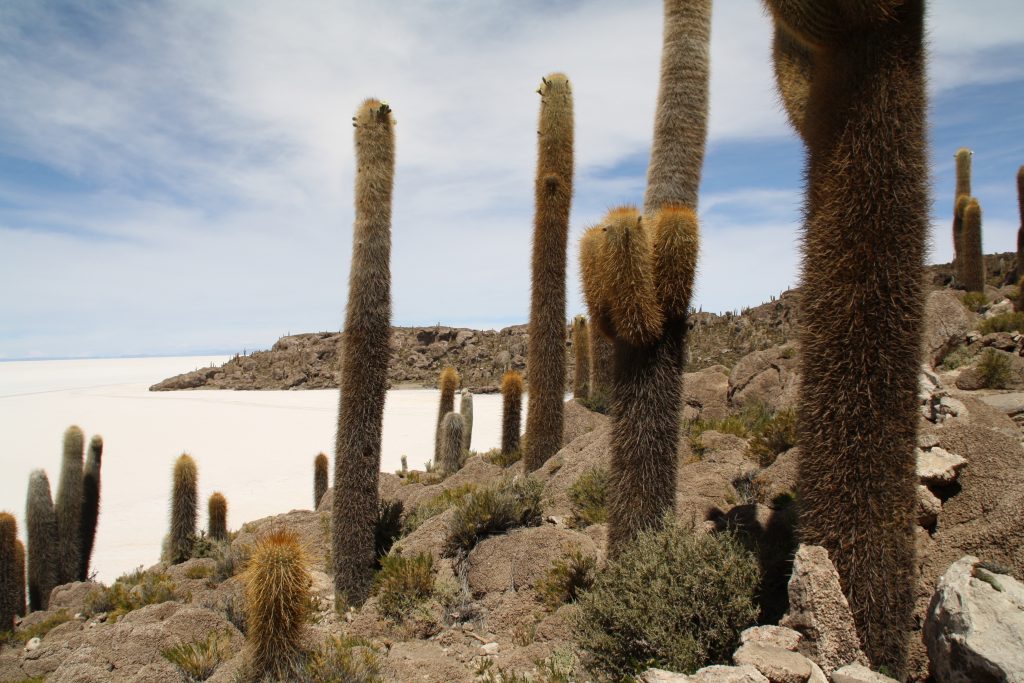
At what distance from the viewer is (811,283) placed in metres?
4.63

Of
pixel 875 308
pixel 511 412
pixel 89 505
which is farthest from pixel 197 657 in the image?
pixel 89 505

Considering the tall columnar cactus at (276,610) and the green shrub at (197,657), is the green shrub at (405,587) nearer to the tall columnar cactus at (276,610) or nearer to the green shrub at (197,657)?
the tall columnar cactus at (276,610)

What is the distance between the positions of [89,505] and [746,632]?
15032mm

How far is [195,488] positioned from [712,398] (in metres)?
10.3

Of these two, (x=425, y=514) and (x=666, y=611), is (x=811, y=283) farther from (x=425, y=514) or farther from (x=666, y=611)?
(x=425, y=514)

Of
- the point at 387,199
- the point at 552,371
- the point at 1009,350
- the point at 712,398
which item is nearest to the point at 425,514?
the point at 552,371

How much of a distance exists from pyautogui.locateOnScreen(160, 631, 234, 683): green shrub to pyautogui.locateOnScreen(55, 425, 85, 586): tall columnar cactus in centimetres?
915

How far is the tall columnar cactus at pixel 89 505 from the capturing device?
46.9 feet

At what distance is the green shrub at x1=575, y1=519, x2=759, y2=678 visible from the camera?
14.7 ft

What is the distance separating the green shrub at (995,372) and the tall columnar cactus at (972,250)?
1470 cm

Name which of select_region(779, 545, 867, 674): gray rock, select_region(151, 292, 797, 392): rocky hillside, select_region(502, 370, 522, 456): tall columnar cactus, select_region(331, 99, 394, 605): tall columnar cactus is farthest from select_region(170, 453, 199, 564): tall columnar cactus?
select_region(151, 292, 797, 392): rocky hillside

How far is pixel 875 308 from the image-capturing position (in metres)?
4.32

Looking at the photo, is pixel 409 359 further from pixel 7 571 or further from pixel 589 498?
pixel 589 498

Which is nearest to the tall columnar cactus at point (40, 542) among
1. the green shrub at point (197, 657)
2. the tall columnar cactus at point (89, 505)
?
the tall columnar cactus at point (89, 505)
